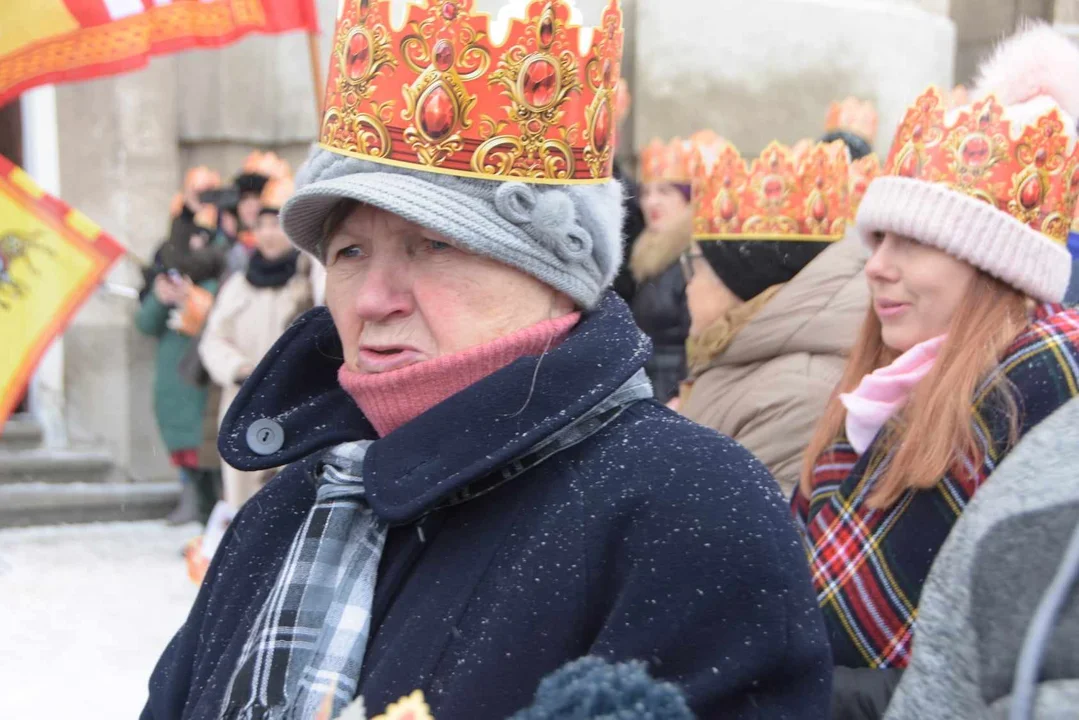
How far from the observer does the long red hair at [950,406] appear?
228cm

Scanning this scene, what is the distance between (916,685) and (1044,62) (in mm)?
2084

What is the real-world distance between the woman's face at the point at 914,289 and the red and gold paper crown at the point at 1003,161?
17 centimetres

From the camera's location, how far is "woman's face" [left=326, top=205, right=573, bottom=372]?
1655 mm

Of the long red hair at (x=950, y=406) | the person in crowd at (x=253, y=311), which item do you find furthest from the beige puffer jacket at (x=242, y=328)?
the long red hair at (x=950, y=406)

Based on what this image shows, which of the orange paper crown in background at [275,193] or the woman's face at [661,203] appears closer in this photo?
the woman's face at [661,203]

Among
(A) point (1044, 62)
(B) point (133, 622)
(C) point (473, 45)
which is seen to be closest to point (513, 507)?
(C) point (473, 45)

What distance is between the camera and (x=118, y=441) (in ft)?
27.4

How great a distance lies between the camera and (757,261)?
3.58m

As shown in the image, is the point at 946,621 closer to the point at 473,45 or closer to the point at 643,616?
the point at 643,616

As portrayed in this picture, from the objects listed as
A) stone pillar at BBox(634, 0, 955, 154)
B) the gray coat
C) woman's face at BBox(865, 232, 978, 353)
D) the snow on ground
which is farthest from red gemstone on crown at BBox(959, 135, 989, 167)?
stone pillar at BBox(634, 0, 955, 154)

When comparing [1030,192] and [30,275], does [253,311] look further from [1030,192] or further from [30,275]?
[1030,192]

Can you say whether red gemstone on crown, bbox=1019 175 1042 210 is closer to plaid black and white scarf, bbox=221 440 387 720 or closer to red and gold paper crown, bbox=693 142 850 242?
red and gold paper crown, bbox=693 142 850 242

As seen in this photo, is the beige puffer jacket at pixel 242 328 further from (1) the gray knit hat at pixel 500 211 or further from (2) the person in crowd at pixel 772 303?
(1) the gray knit hat at pixel 500 211

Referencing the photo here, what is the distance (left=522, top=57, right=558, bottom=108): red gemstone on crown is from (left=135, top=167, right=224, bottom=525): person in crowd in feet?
18.7
